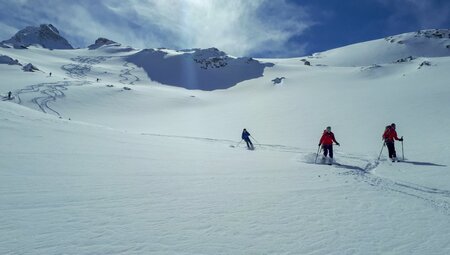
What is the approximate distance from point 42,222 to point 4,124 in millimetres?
10687

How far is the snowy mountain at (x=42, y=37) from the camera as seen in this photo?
581 feet

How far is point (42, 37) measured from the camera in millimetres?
181750

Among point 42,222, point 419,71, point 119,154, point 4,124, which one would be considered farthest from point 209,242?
point 419,71

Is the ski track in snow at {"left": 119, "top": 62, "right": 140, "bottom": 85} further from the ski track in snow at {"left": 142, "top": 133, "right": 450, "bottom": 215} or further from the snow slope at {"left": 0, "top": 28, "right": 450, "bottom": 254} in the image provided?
the ski track in snow at {"left": 142, "top": 133, "right": 450, "bottom": 215}

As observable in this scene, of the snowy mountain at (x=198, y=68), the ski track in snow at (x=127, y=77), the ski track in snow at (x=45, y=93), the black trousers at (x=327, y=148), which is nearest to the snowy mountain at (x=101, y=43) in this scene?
the snowy mountain at (x=198, y=68)

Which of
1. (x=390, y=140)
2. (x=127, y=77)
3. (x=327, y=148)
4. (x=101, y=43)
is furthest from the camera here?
(x=101, y=43)

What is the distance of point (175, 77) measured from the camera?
296ft

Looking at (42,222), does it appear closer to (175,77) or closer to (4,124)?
(4,124)

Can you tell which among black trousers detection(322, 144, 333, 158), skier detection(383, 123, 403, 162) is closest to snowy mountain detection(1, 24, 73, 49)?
black trousers detection(322, 144, 333, 158)

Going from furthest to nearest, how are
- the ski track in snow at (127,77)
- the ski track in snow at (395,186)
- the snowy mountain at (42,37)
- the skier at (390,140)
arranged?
the snowy mountain at (42,37) < the ski track in snow at (127,77) < the skier at (390,140) < the ski track in snow at (395,186)

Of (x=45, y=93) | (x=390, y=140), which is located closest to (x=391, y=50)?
(x=45, y=93)

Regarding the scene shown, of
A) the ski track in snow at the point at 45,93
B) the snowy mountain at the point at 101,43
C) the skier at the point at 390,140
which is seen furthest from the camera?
the snowy mountain at the point at 101,43

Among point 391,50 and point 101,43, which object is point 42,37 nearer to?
point 101,43

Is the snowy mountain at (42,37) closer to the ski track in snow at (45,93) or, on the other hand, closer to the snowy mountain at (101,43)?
the snowy mountain at (101,43)
